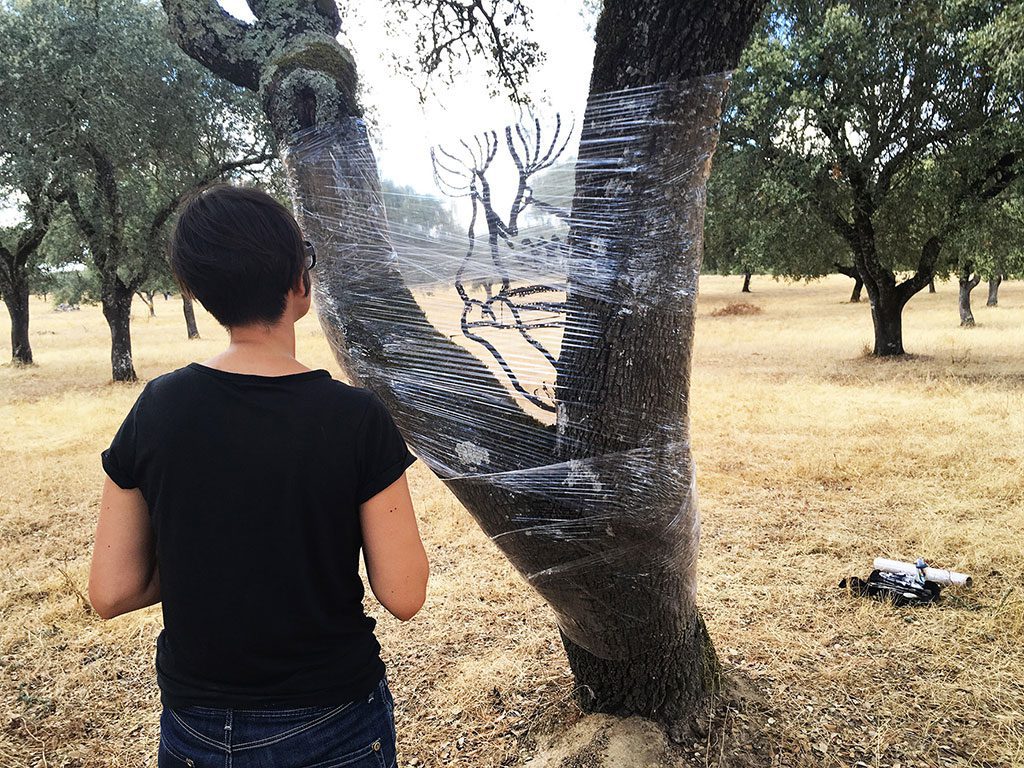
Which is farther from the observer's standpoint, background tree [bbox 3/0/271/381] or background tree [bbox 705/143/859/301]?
background tree [bbox 705/143/859/301]

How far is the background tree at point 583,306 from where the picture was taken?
1.59 metres

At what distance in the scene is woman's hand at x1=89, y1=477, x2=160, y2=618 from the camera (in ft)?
3.74

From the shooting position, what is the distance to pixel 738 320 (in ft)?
82.0

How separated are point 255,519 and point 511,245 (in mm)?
1016

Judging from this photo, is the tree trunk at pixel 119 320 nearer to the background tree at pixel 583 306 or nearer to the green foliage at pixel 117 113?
the green foliage at pixel 117 113

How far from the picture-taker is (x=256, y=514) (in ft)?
3.50

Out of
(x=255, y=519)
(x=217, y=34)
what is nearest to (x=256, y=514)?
(x=255, y=519)

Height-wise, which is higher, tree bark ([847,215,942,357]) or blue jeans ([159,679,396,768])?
tree bark ([847,215,942,357])

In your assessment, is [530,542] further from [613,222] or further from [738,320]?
[738,320]

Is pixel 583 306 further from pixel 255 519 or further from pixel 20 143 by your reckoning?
pixel 20 143

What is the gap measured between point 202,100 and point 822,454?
1115cm

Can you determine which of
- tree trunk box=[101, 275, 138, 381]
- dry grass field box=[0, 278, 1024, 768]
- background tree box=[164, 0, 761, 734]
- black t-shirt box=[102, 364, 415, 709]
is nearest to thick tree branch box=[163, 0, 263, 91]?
background tree box=[164, 0, 761, 734]

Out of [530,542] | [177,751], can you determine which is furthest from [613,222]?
[177,751]

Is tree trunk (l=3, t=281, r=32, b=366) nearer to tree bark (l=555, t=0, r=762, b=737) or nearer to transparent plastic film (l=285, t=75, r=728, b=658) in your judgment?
transparent plastic film (l=285, t=75, r=728, b=658)
